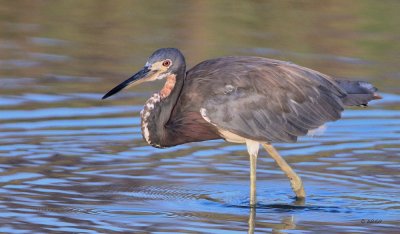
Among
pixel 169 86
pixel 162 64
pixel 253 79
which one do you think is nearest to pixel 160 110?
pixel 169 86

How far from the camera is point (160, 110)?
10.6 metres

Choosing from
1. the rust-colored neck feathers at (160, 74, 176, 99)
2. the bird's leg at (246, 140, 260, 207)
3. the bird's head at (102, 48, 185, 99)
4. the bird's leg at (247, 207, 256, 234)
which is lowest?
the bird's leg at (247, 207, 256, 234)

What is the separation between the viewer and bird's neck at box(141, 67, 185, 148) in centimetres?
1059

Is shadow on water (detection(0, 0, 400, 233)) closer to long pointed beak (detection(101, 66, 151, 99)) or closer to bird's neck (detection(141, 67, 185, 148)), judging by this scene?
bird's neck (detection(141, 67, 185, 148))

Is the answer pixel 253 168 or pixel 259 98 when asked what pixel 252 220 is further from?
pixel 259 98

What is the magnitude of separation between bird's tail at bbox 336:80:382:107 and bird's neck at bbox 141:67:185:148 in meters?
1.49

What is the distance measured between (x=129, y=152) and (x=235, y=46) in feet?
16.2

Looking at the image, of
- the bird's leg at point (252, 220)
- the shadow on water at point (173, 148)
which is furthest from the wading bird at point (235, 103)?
the shadow on water at point (173, 148)

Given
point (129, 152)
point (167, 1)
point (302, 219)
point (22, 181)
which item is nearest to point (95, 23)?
point (167, 1)

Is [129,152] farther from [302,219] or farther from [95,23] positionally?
[95,23]

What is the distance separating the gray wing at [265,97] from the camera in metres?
10.5

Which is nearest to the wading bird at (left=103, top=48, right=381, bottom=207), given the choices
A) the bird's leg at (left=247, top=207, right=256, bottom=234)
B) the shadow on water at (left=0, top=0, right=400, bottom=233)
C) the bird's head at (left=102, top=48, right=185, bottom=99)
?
the bird's head at (left=102, top=48, right=185, bottom=99)

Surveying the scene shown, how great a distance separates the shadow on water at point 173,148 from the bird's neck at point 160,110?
492 mm

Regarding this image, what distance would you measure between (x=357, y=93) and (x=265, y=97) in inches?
35.3
